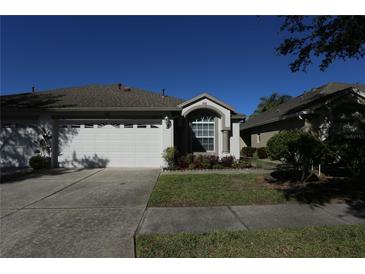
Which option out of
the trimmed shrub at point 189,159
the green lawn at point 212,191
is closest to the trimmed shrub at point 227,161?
the trimmed shrub at point 189,159

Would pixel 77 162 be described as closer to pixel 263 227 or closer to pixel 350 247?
pixel 263 227

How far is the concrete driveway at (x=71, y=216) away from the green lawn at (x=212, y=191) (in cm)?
51

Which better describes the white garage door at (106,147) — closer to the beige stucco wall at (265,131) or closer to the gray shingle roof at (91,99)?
the gray shingle roof at (91,99)

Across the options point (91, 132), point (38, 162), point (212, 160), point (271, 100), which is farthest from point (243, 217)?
point (271, 100)

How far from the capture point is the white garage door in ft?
38.8

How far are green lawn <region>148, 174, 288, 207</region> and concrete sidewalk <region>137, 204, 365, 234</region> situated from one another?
0.44 meters

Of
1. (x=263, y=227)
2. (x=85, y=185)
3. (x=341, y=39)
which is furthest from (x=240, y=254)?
(x=341, y=39)

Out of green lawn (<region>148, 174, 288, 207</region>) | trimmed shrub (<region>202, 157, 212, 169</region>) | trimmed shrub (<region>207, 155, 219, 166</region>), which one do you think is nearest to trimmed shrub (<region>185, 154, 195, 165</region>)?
trimmed shrub (<region>202, 157, 212, 169</region>)

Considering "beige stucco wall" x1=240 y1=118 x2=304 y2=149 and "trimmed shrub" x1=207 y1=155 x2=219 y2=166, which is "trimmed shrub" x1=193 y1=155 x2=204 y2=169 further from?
"beige stucco wall" x1=240 y1=118 x2=304 y2=149

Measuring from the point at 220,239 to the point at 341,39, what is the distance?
7447mm

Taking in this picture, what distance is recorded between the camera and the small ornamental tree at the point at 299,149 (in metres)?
7.84

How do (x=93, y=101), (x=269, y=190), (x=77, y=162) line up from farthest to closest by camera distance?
1. (x=93, y=101)
2. (x=77, y=162)
3. (x=269, y=190)
